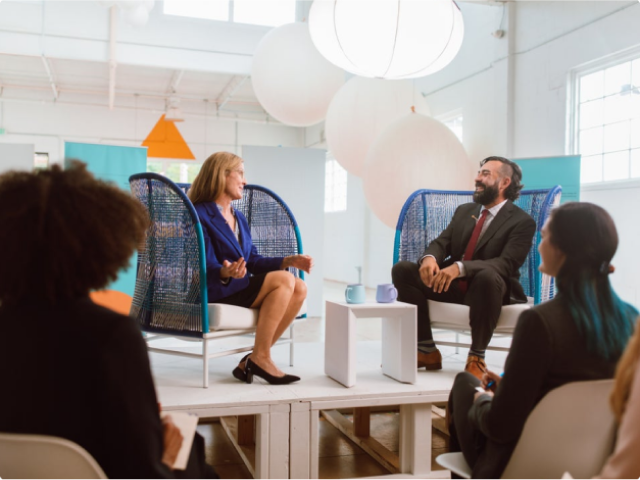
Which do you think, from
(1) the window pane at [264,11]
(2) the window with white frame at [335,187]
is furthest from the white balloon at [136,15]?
(2) the window with white frame at [335,187]

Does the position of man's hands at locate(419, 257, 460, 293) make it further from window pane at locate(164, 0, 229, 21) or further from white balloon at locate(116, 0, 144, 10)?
window pane at locate(164, 0, 229, 21)

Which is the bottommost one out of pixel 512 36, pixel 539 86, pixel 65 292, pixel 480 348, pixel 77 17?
pixel 480 348

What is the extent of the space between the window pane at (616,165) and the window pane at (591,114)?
0.31m

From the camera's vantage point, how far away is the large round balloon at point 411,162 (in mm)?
5270

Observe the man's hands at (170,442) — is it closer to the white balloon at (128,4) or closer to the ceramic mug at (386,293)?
the ceramic mug at (386,293)

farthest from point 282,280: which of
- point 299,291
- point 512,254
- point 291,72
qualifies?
point 291,72

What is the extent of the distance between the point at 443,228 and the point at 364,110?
99.7 inches

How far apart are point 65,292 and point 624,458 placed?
0.93 meters

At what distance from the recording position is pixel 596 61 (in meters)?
5.07

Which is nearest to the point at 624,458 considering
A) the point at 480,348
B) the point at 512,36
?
the point at 480,348

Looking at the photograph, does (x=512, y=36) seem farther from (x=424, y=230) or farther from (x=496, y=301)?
(x=496, y=301)

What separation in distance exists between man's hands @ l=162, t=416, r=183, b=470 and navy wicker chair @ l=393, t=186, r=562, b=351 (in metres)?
2.04

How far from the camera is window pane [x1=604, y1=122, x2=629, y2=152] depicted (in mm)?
4941

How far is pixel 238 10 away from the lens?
8766 mm
